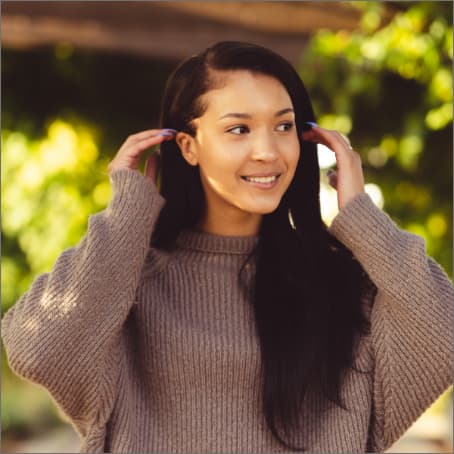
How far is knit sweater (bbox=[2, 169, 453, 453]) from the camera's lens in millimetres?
1985

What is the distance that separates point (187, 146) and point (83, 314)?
0.54m

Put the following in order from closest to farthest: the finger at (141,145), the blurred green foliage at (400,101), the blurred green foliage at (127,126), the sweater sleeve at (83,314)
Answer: the sweater sleeve at (83,314)
the finger at (141,145)
the blurred green foliage at (400,101)
the blurred green foliage at (127,126)

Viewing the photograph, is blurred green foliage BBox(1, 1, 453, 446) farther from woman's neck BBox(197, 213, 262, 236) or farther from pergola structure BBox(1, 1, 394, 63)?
woman's neck BBox(197, 213, 262, 236)

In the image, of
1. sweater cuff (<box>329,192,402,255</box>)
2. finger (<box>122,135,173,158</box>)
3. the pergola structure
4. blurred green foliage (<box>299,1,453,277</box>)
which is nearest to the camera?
sweater cuff (<box>329,192,402,255</box>)

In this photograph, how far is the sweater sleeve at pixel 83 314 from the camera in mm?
1951

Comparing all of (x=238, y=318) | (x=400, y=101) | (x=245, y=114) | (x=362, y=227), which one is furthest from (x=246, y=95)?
(x=400, y=101)

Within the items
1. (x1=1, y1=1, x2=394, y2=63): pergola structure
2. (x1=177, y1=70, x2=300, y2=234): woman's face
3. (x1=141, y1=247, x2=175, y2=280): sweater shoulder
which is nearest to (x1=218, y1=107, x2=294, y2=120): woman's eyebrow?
(x1=177, y1=70, x2=300, y2=234): woman's face

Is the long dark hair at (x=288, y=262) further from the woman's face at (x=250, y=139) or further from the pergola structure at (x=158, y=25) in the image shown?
the pergola structure at (x=158, y=25)

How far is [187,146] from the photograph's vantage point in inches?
86.8

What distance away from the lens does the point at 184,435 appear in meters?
2.07

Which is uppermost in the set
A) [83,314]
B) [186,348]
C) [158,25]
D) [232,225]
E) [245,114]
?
[158,25]

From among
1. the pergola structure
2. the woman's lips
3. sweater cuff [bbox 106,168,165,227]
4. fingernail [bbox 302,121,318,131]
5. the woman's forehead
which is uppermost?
the pergola structure

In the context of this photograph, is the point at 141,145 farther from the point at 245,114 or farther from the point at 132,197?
the point at 245,114

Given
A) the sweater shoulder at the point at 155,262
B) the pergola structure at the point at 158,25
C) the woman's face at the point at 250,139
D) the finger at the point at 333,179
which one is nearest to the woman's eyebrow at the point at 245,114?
the woman's face at the point at 250,139
